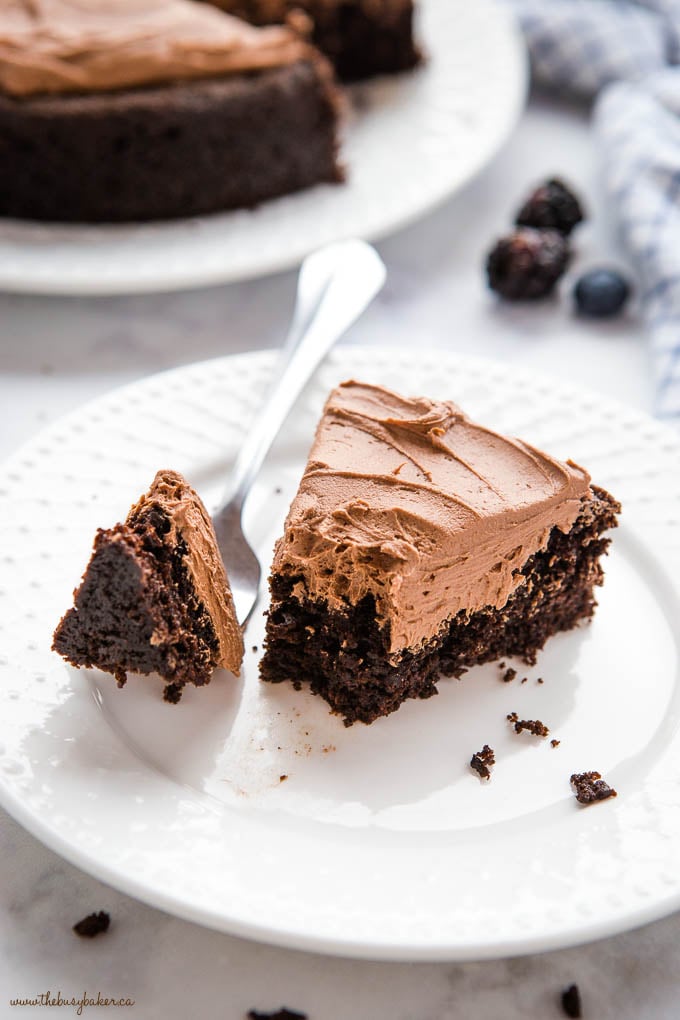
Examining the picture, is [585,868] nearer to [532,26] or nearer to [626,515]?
[626,515]

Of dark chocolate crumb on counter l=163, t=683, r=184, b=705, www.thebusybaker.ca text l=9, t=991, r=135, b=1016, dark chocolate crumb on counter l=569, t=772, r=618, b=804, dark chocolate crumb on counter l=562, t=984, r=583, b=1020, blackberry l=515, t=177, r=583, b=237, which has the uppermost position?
blackberry l=515, t=177, r=583, b=237

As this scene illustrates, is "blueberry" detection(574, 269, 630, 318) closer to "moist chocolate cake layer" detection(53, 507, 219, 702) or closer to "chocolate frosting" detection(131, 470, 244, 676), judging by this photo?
"chocolate frosting" detection(131, 470, 244, 676)

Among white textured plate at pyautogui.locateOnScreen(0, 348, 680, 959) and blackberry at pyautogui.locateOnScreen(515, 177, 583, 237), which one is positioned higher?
blackberry at pyautogui.locateOnScreen(515, 177, 583, 237)

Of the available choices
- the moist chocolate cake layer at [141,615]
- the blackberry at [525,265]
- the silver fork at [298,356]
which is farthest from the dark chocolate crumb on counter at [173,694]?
the blackberry at [525,265]

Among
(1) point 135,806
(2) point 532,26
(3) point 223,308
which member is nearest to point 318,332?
(3) point 223,308

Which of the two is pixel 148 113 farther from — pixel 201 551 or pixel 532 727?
pixel 532 727

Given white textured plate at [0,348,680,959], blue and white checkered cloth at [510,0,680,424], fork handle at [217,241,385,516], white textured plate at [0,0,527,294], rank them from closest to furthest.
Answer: white textured plate at [0,348,680,959] → fork handle at [217,241,385,516] → white textured plate at [0,0,527,294] → blue and white checkered cloth at [510,0,680,424]

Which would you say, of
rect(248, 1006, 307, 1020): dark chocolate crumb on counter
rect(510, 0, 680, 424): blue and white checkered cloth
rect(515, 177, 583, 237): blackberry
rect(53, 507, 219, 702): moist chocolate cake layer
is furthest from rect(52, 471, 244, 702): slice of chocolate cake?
rect(515, 177, 583, 237): blackberry
